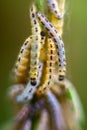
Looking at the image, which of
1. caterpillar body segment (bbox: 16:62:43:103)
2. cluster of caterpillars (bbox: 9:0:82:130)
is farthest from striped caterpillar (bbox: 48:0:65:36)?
caterpillar body segment (bbox: 16:62:43:103)

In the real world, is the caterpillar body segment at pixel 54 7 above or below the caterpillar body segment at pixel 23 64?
above

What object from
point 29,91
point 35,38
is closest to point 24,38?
point 35,38

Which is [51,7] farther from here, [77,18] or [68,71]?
[68,71]

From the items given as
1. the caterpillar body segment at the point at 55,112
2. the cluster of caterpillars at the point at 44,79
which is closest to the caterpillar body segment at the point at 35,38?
the cluster of caterpillars at the point at 44,79

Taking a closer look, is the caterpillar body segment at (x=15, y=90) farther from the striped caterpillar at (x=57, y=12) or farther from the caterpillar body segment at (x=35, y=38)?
the striped caterpillar at (x=57, y=12)

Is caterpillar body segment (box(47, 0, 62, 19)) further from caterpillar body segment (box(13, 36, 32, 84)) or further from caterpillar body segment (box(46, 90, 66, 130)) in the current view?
caterpillar body segment (box(46, 90, 66, 130))

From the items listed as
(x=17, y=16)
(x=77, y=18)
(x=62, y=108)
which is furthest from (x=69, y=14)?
(x=62, y=108)

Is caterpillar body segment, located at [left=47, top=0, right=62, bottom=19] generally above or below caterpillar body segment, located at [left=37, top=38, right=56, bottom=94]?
above
